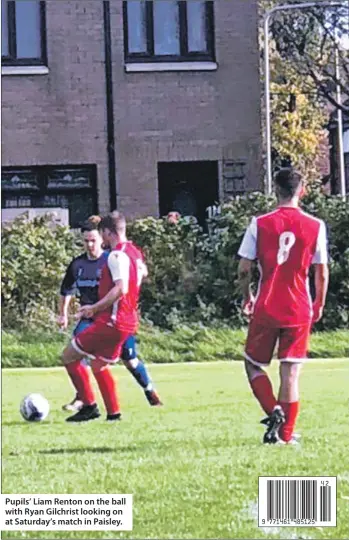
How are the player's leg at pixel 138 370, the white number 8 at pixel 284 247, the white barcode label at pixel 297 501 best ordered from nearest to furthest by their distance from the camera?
the white barcode label at pixel 297 501 < the white number 8 at pixel 284 247 < the player's leg at pixel 138 370

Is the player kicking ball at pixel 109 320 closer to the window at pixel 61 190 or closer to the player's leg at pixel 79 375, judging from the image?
the player's leg at pixel 79 375

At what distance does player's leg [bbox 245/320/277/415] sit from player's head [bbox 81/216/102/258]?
0.68 m

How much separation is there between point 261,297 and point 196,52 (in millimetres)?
1042

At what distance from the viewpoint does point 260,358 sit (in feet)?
25.5

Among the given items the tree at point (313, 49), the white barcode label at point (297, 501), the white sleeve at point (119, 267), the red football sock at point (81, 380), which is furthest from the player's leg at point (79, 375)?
the tree at point (313, 49)

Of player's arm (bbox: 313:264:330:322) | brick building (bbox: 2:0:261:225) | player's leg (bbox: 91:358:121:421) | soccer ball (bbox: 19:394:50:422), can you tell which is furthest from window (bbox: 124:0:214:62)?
soccer ball (bbox: 19:394:50:422)

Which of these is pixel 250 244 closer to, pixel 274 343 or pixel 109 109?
pixel 274 343

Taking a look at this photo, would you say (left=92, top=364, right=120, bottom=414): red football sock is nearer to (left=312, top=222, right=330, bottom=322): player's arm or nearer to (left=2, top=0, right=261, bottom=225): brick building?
(left=2, top=0, right=261, bottom=225): brick building

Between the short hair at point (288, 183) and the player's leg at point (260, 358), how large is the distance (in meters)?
0.50

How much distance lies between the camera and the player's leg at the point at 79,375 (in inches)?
312

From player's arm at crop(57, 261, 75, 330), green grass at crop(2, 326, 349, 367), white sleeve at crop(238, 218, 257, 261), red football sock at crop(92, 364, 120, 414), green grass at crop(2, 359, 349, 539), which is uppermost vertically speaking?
white sleeve at crop(238, 218, 257, 261)

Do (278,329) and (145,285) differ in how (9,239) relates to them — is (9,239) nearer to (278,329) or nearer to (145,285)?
(145,285)

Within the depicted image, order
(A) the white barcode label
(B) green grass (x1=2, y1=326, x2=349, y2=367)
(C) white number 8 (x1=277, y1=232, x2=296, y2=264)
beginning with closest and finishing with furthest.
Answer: (A) the white barcode label, (C) white number 8 (x1=277, y1=232, x2=296, y2=264), (B) green grass (x1=2, y1=326, x2=349, y2=367)

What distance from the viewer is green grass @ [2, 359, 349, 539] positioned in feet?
24.1
